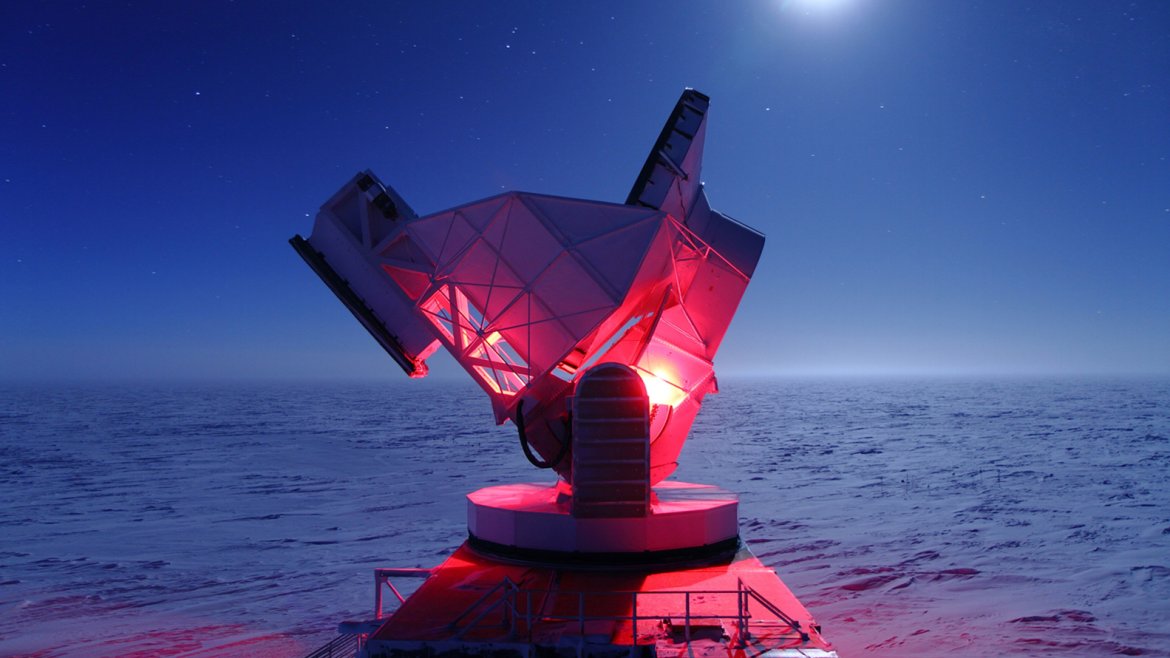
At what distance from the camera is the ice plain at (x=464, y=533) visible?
2156cm

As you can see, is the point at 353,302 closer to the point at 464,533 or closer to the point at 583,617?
the point at 583,617

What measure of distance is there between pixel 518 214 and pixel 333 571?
649 inches

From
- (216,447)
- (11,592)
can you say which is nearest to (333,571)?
(11,592)

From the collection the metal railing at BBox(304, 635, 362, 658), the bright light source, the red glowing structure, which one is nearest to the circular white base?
the red glowing structure

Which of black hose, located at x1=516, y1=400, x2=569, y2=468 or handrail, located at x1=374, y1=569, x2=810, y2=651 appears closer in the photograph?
handrail, located at x1=374, y1=569, x2=810, y2=651

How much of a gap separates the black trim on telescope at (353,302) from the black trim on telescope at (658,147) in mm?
7162

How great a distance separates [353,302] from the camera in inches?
765

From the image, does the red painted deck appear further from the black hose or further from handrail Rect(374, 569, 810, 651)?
the black hose

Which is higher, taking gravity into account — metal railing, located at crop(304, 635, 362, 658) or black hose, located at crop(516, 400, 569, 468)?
black hose, located at crop(516, 400, 569, 468)

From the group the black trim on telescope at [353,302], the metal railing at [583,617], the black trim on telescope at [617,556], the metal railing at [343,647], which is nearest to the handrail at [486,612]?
the metal railing at [583,617]

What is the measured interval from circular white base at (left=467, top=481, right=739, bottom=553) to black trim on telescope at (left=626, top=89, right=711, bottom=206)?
762 centimetres

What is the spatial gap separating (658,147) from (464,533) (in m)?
20.2

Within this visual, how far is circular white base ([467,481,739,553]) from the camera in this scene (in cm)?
1734

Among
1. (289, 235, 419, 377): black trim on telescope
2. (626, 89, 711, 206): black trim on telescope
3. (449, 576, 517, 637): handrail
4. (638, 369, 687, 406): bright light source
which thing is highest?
(626, 89, 711, 206): black trim on telescope
